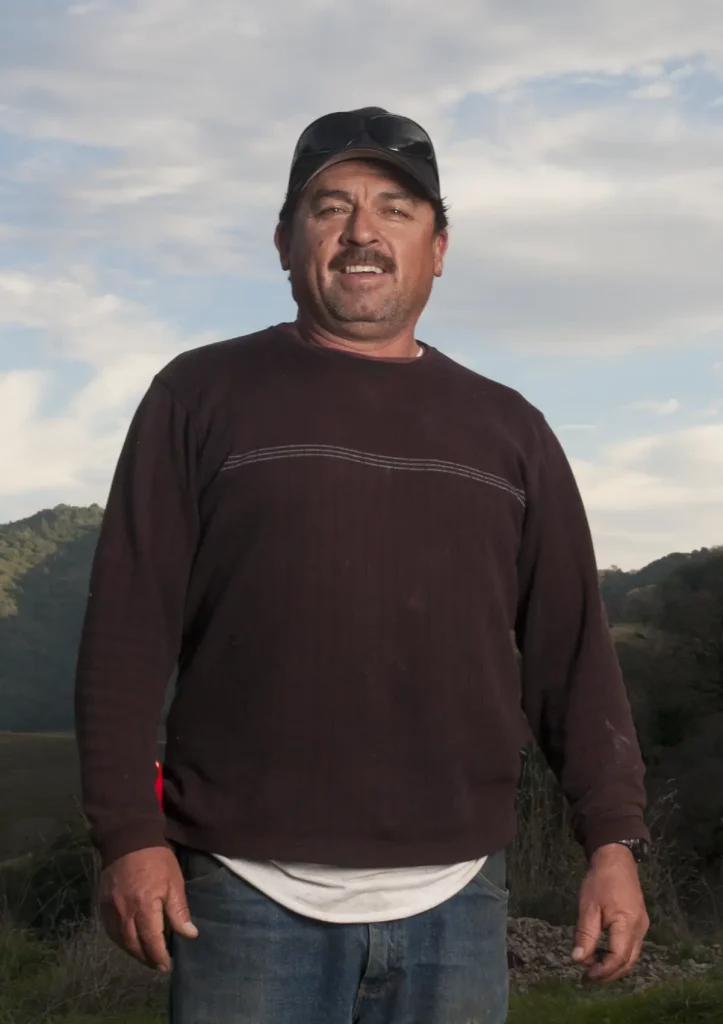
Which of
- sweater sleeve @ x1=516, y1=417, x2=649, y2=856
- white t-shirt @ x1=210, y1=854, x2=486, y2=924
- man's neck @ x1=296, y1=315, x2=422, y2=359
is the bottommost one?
white t-shirt @ x1=210, y1=854, x2=486, y2=924

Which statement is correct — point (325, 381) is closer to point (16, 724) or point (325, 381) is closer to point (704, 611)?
point (704, 611)

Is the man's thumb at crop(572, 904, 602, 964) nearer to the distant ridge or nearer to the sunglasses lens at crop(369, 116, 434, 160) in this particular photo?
the sunglasses lens at crop(369, 116, 434, 160)

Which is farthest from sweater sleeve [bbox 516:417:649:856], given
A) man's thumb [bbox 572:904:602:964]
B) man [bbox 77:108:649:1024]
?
man's thumb [bbox 572:904:602:964]

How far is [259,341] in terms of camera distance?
8.30ft

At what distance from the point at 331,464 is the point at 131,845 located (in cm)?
71

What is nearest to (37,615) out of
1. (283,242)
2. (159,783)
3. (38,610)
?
(38,610)

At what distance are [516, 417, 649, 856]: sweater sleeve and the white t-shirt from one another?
0.41 meters

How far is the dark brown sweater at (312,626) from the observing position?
2.18 meters

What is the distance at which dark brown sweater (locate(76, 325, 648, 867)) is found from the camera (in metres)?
2.18

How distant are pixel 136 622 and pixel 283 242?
92 centimetres

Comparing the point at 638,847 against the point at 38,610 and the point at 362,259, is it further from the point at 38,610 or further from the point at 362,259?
the point at 38,610

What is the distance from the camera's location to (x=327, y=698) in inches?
86.0

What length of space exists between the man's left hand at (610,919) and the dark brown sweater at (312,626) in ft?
0.23

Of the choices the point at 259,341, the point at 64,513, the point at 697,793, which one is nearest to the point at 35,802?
the point at 697,793
